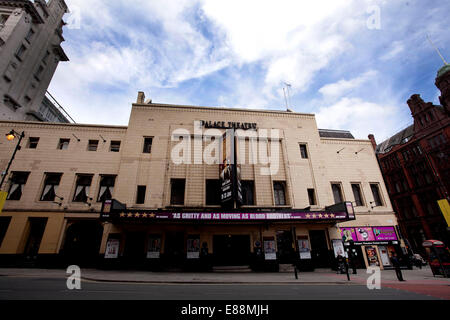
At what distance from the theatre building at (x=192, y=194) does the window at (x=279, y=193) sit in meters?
0.15

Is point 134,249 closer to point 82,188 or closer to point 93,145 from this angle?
point 82,188

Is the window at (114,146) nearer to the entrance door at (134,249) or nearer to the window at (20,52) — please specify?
the entrance door at (134,249)

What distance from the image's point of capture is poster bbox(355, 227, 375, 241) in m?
21.2

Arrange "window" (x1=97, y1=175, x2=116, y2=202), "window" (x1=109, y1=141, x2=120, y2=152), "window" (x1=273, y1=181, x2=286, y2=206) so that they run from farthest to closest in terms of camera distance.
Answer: "window" (x1=109, y1=141, x2=120, y2=152)
"window" (x1=273, y1=181, x2=286, y2=206)
"window" (x1=97, y1=175, x2=116, y2=202)

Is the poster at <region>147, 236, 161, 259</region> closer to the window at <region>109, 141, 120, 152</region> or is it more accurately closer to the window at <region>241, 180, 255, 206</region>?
the window at <region>241, 180, 255, 206</region>

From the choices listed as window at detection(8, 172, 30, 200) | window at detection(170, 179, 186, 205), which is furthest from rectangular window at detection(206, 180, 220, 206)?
window at detection(8, 172, 30, 200)

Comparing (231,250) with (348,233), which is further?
(348,233)

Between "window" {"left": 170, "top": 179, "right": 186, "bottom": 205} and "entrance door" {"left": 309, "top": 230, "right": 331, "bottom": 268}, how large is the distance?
14.1 m

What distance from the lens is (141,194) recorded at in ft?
66.4

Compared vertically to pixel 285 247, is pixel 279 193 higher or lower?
higher

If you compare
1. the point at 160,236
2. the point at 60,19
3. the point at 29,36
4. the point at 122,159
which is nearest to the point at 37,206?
the point at 122,159

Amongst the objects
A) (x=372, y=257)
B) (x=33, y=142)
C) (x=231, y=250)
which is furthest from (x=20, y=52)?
(x=372, y=257)

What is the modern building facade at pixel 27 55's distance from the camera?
85.4 feet

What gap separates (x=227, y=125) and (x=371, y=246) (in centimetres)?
2079
